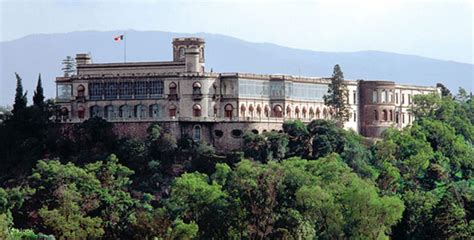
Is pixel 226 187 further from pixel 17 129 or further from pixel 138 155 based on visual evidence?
pixel 17 129

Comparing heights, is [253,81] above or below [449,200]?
above

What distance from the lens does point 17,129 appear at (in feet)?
381

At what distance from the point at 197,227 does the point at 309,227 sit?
25.1 feet

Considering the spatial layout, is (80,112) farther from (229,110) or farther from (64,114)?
(229,110)

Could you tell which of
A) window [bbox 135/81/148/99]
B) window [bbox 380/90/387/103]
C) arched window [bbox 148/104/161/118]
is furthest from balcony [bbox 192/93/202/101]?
window [bbox 380/90/387/103]

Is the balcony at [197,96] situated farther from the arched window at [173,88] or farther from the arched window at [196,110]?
the arched window at [173,88]

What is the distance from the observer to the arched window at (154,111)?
114 metres

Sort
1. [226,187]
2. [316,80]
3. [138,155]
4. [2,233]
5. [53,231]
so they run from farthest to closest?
1. [316,80]
2. [138,155]
3. [226,187]
4. [53,231]
5. [2,233]

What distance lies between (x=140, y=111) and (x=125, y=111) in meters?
1.30

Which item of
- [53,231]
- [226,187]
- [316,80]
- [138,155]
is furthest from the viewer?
[316,80]

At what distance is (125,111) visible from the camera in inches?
4540

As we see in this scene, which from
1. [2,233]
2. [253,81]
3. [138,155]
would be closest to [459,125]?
[253,81]

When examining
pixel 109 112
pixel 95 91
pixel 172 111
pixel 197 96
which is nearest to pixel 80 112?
pixel 95 91

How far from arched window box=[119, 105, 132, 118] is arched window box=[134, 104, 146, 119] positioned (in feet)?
1.82
